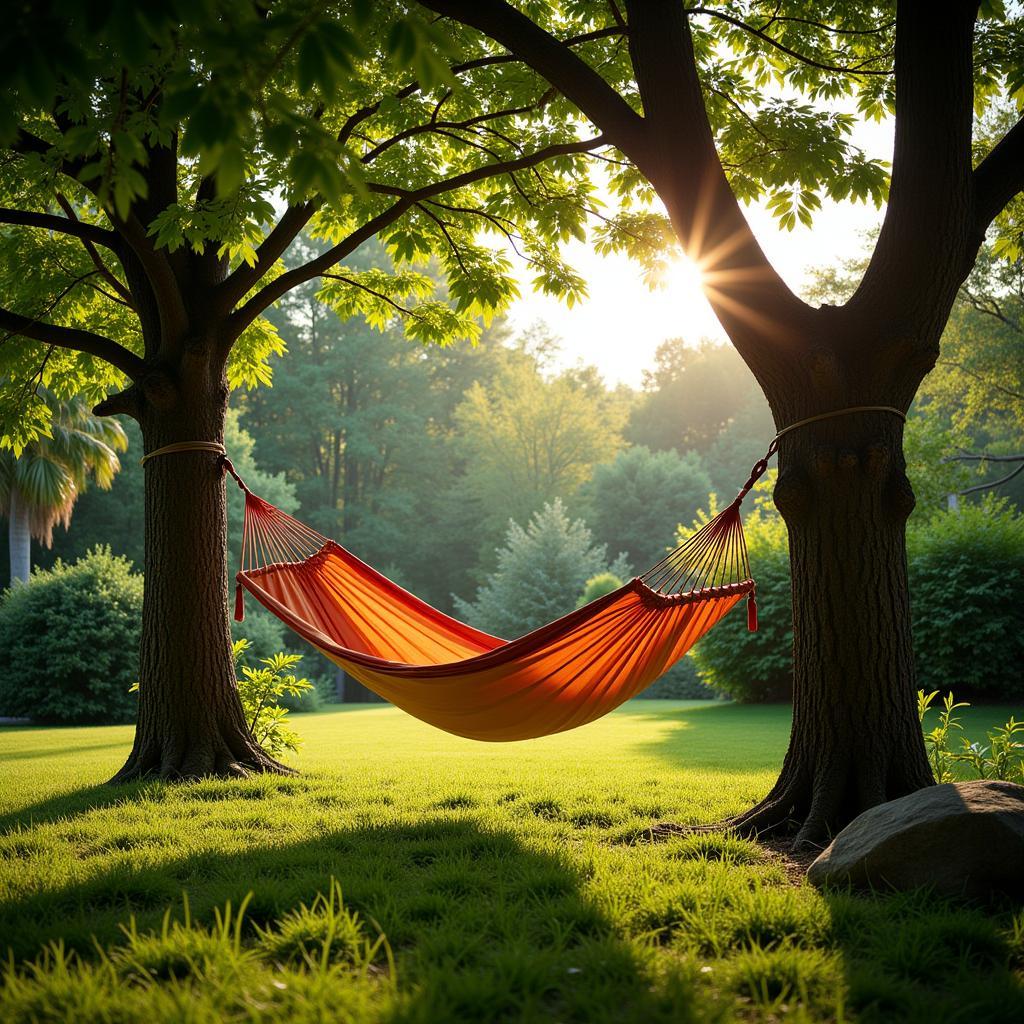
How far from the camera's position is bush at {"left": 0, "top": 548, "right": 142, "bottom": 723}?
10773 millimetres

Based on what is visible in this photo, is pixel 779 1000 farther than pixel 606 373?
No

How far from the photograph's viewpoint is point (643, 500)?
22156 millimetres

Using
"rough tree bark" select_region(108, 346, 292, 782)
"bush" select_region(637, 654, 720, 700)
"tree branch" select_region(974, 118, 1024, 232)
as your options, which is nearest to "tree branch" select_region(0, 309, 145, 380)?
"rough tree bark" select_region(108, 346, 292, 782)

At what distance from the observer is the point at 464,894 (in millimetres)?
2312

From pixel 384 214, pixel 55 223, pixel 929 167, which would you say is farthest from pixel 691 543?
pixel 55 223

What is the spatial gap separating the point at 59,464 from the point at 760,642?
372 inches

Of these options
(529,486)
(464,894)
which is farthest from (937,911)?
(529,486)

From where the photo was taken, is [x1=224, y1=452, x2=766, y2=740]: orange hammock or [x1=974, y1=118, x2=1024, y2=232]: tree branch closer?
[x1=224, y1=452, x2=766, y2=740]: orange hammock

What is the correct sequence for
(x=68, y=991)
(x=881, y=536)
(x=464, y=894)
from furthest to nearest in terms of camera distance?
(x=881, y=536) → (x=464, y=894) → (x=68, y=991)

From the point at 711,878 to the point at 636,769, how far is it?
260 cm

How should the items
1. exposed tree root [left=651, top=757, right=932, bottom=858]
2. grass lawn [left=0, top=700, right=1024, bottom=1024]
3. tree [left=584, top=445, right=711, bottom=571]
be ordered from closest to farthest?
grass lawn [left=0, top=700, right=1024, bottom=1024] < exposed tree root [left=651, top=757, right=932, bottom=858] < tree [left=584, top=445, right=711, bottom=571]

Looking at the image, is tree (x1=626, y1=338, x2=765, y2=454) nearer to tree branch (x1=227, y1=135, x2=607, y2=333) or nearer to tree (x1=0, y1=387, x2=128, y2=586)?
tree (x1=0, y1=387, x2=128, y2=586)

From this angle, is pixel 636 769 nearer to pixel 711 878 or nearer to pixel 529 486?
pixel 711 878

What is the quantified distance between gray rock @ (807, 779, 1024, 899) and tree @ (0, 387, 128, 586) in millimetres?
11470
